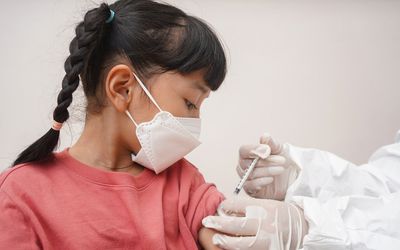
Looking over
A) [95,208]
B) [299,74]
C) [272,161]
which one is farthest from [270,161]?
[299,74]

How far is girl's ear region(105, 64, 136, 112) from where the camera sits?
90cm

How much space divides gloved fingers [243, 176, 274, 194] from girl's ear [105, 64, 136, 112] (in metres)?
0.50

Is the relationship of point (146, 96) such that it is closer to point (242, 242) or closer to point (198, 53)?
point (198, 53)

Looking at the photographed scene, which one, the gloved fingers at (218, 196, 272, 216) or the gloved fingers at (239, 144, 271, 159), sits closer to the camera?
the gloved fingers at (218, 196, 272, 216)

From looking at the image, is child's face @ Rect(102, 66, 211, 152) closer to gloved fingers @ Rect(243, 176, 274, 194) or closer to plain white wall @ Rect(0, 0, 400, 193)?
gloved fingers @ Rect(243, 176, 274, 194)

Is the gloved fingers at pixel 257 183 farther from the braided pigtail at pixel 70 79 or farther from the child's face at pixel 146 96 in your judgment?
the braided pigtail at pixel 70 79

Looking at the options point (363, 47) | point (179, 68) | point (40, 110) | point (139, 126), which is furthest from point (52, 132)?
point (363, 47)

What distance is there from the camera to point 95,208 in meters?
0.82

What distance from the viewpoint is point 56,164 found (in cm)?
87

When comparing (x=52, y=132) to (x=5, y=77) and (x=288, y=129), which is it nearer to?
(x=5, y=77)

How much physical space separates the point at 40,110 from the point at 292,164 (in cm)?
114

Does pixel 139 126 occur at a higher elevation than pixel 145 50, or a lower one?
lower

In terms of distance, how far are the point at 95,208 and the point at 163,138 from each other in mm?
238

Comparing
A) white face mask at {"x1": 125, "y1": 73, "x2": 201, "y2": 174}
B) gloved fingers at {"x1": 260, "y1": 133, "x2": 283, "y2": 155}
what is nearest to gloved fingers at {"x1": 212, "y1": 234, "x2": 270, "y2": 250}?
white face mask at {"x1": 125, "y1": 73, "x2": 201, "y2": 174}
